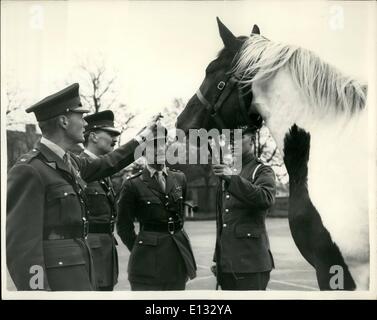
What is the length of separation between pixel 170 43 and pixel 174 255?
1530 mm

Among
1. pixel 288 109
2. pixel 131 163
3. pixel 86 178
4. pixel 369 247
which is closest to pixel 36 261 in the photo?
pixel 86 178

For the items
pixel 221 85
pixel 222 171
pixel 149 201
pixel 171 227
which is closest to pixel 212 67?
pixel 221 85

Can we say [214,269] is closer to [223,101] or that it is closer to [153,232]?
[153,232]

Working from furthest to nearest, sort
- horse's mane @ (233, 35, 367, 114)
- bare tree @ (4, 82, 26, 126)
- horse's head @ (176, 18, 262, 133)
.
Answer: bare tree @ (4, 82, 26, 126) < horse's head @ (176, 18, 262, 133) < horse's mane @ (233, 35, 367, 114)

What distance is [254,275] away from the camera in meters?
3.60

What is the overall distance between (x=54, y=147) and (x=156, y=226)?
0.88m

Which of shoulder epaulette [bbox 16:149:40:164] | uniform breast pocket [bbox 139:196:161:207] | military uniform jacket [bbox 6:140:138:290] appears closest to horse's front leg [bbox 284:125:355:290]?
uniform breast pocket [bbox 139:196:161:207]

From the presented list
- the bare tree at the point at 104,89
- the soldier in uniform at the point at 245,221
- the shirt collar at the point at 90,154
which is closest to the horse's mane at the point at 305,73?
the soldier in uniform at the point at 245,221

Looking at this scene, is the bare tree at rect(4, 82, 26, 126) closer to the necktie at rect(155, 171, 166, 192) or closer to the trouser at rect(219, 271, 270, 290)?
the necktie at rect(155, 171, 166, 192)

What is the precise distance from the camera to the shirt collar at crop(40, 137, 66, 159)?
11.2ft

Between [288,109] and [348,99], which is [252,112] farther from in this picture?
[348,99]

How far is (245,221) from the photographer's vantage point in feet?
11.6

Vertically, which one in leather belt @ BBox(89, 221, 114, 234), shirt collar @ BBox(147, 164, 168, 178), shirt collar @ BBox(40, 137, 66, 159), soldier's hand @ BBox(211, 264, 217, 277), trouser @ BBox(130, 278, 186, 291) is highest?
shirt collar @ BBox(40, 137, 66, 159)

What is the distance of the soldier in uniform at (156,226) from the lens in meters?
3.67
